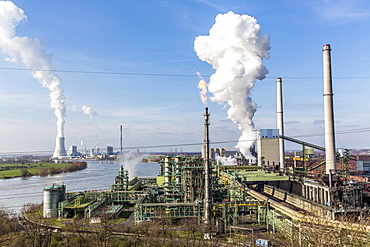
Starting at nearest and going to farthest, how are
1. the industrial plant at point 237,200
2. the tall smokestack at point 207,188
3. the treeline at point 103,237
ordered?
1. the treeline at point 103,237
2. the tall smokestack at point 207,188
3. the industrial plant at point 237,200

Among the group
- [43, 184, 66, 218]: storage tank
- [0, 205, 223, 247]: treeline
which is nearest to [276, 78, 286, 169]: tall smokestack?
[0, 205, 223, 247]: treeline

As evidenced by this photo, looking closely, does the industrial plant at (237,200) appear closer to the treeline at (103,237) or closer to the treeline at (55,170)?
the treeline at (103,237)

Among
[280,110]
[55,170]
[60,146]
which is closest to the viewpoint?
[280,110]

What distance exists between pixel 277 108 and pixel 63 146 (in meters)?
57.2

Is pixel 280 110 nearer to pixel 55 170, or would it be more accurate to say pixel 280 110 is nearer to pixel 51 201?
pixel 51 201

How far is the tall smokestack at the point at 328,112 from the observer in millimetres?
21719

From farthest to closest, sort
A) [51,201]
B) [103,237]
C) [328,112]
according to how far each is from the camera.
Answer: [328,112] → [51,201] → [103,237]

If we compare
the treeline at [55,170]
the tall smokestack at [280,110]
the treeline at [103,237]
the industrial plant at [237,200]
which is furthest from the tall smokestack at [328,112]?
the treeline at [55,170]

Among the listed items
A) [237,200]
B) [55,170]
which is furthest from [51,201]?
[55,170]

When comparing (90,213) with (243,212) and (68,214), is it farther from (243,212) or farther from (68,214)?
(243,212)

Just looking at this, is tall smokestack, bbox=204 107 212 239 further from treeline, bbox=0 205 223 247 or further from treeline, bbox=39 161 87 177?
treeline, bbox=39 161 87 177

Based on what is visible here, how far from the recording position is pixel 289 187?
23078mm

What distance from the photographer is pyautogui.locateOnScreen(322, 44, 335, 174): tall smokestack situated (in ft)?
71.3

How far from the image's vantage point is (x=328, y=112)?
71.7 feet
